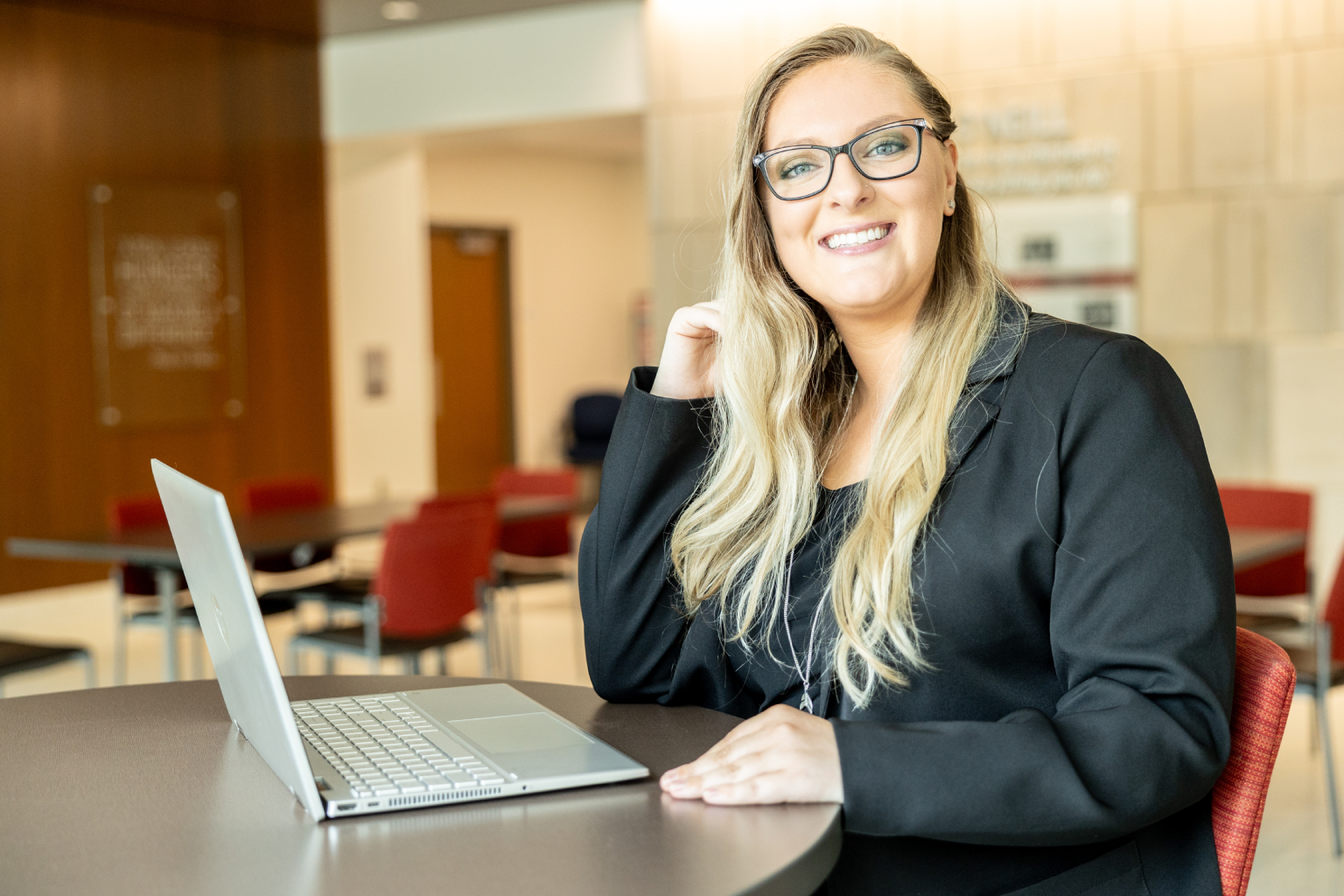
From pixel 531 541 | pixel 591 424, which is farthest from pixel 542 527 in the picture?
pixel 591 424

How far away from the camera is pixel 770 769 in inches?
42.8

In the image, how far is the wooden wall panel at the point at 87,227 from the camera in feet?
23.1

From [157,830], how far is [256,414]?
769 centimetres

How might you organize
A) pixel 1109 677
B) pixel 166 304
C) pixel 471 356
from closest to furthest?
1. pixel 1109 677
2. pixel 166 304
3. pixel 471 356

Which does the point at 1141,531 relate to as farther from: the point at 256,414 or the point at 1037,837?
the point at 256,414

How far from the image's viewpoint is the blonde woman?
1131 millimetres

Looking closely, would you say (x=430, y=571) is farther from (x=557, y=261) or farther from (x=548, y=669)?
(x=557, y=261)

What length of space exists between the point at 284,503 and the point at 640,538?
4.51 meters

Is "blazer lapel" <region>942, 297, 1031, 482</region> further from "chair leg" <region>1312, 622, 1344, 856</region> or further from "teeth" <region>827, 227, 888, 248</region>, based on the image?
"chair leg" <region>1312, 622, 1344, 856</region>

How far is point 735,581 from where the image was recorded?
4.99ft

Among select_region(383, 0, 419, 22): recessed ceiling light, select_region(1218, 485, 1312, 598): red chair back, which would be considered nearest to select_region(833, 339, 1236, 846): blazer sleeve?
select_region(1218, 485, 1312, 598): red chair back

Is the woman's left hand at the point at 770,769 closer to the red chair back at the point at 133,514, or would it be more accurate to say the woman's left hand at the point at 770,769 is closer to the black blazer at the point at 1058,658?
the black blazer at the point at 1058,658

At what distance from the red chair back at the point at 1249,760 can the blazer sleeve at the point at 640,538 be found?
1.93ft

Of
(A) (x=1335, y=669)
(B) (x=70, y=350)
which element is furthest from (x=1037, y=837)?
(B) (x=70, y=350)
